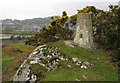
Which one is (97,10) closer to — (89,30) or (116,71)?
(89,30)

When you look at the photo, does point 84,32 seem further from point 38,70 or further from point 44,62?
point 38,70

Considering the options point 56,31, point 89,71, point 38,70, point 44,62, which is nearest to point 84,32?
point 56,31

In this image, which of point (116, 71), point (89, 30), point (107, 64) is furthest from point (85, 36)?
point (116, 71)

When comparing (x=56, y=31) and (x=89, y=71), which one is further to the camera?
(x=56, y=31)

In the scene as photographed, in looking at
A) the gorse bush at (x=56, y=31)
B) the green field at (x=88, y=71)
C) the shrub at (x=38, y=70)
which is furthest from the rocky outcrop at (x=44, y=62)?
the gorse bush at (x=56, y=31)

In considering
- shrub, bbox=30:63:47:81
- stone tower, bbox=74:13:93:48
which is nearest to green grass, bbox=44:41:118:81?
shrub, bbox=30:63:47:81

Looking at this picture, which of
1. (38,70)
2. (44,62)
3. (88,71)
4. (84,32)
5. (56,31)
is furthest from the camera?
(56,31)

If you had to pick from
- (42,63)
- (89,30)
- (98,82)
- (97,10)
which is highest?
(97,10)

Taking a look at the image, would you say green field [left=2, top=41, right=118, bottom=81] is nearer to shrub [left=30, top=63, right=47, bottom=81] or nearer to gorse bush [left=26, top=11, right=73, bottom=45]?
shrub [left=30, top=63, right=47, bottom=81]

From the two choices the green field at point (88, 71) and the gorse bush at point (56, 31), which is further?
the gorse bush at point (56, 31)

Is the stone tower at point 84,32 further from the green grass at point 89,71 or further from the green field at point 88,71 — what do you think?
the green grass at point 89,71

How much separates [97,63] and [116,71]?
2604mm

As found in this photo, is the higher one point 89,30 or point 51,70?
point 89,30

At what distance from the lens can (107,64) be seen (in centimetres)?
1559
